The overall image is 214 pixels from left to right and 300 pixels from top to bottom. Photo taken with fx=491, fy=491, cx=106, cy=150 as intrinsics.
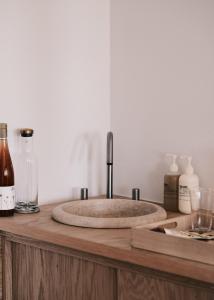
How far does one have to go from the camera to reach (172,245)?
122 cm

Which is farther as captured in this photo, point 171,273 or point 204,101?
point 204,101

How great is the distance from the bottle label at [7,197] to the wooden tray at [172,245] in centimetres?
47

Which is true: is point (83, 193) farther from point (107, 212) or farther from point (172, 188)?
point (172, 188)

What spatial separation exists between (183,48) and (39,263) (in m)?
0.91

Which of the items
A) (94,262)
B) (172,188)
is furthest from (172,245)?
(172,188)

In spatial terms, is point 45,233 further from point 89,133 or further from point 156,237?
point 89,133

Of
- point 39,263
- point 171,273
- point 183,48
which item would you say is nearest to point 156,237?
point 171,273

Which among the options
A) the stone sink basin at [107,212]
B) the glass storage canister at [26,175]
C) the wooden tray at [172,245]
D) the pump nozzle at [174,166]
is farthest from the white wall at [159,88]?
the wooden tray at [172,245]

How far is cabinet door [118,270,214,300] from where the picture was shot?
3.88ft

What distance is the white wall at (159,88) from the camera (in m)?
1.74

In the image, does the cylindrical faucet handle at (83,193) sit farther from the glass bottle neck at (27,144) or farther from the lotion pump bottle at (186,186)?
the lotion pump bottle at (186,186)

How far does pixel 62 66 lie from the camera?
1869mm

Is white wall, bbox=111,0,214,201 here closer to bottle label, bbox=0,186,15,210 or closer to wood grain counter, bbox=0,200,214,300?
wood grain counter, bbox=0,200,214,300

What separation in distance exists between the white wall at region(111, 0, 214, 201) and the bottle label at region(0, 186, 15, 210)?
0.58 m
